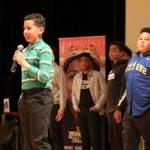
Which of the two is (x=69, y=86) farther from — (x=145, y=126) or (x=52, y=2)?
(x=145, y=126)

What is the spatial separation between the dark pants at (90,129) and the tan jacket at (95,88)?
12 cm

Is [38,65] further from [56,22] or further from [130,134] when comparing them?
[56,22]

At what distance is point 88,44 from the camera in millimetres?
5008

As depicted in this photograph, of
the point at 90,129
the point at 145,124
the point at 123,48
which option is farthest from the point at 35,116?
the point at 90,129

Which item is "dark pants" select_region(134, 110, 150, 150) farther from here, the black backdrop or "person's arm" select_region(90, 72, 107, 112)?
the black backdrop

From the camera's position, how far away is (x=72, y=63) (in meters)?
5.07

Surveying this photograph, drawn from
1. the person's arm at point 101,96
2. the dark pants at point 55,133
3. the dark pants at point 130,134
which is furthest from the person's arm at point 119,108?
the dark pants at point 55,133

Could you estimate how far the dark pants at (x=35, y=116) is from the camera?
2791 millimetres

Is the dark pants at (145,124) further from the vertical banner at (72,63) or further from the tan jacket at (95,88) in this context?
the vertical banner at (72,63)

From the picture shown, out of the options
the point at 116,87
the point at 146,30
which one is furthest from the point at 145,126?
the point at 116,87

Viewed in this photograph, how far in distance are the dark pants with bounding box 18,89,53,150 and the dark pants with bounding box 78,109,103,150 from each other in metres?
1.93

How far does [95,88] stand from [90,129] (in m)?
0.46

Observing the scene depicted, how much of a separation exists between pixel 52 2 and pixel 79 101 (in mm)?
1476

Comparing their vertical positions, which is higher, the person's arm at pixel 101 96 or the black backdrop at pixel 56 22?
the black backdrop at pixel 56 22
